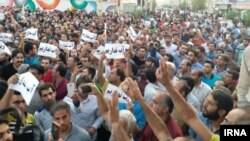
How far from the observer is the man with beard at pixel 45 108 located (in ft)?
18.1

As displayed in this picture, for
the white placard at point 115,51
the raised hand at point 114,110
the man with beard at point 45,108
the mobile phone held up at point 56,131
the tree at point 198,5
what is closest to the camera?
the raised hand at point 114,110

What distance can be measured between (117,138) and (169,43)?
9.12 metres

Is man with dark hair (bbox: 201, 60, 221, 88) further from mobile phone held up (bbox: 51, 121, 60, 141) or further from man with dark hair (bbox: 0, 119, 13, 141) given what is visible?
man with dark hair (bbox: 0, 119, 13, 141)

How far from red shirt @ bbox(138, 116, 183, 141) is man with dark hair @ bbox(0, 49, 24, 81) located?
3396mm

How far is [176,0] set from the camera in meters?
145

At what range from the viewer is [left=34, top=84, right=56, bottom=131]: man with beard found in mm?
5520

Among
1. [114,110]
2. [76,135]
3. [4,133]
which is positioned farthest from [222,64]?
[4,133]

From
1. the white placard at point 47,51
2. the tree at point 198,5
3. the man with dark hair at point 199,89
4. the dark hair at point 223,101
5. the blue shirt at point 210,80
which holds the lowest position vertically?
the tree at point 198,5

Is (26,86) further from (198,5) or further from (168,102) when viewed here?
(198,5)

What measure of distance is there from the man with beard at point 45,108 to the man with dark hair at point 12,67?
1974 mm

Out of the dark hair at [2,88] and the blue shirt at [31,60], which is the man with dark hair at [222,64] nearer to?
the blue shirt at [31,60]

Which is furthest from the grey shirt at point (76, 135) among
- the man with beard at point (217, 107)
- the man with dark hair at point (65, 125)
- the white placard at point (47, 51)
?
the white placard at point (47, 51)

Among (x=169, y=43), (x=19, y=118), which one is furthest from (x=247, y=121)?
(x=169, y=43)

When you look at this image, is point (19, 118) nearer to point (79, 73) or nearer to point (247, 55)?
point (247, 55)
